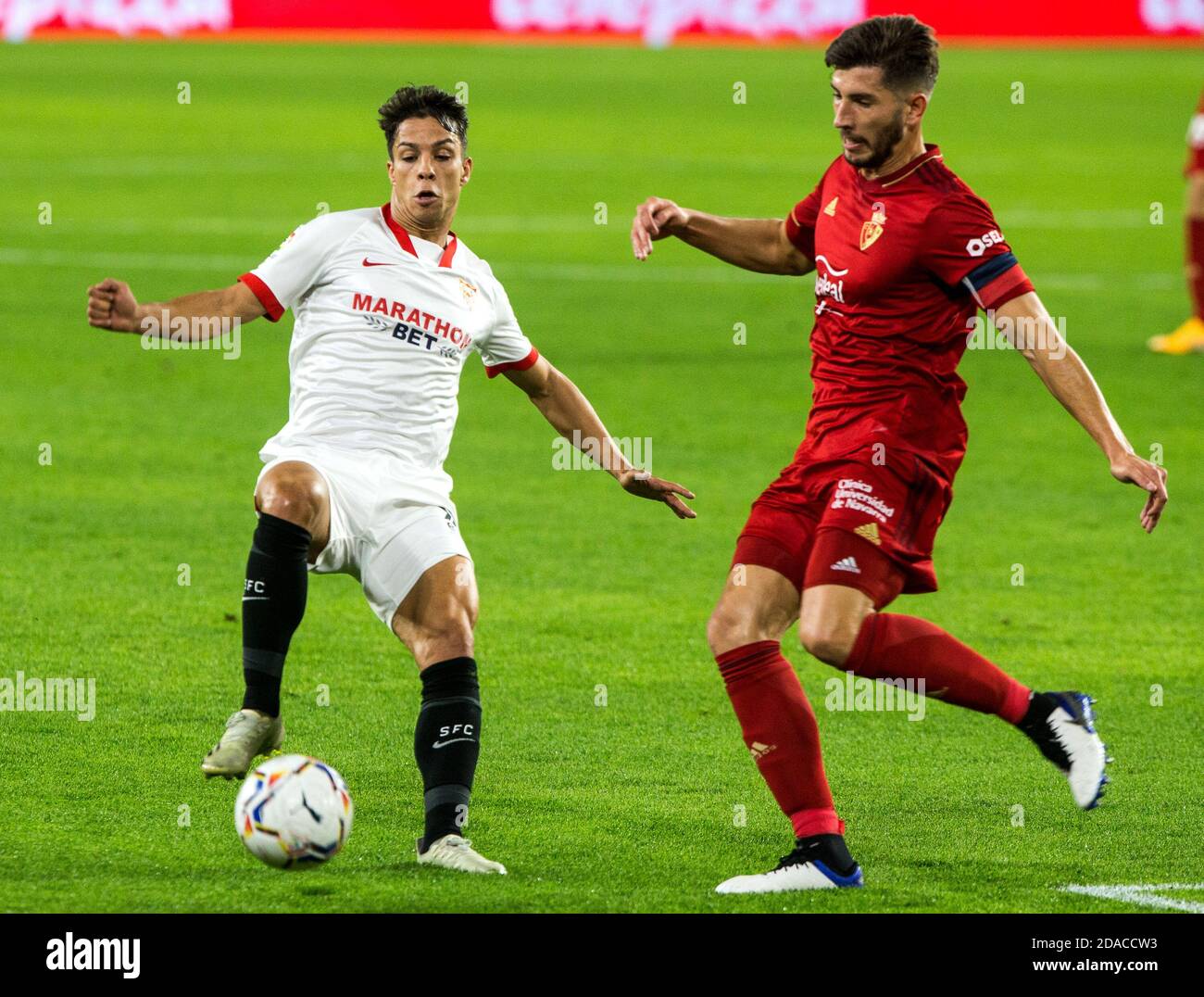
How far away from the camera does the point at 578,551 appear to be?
405 inches

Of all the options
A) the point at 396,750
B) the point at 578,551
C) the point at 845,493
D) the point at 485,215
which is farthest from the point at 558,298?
the point at 845,493

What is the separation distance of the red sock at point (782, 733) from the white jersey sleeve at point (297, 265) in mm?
1674

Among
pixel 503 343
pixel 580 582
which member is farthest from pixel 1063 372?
pixel 580 582

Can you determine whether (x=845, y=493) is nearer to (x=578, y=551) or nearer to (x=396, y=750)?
(x=396, y=750)

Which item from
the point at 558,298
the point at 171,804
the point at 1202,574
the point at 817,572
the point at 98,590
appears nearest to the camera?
the point at 817,572

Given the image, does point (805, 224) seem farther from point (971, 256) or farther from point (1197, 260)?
point (1197, 260)

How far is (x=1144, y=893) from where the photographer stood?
5.66m

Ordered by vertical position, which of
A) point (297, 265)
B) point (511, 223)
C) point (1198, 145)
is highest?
point (511, 223)

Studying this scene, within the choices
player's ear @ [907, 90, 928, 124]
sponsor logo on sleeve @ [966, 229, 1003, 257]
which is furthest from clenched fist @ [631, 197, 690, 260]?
sponsor logo on sleeve @ [966, 229, 1003, 257]

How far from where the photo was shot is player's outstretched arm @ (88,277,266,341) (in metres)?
5.93

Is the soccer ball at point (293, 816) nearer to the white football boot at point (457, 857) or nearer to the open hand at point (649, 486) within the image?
the white football boot at point (457, 857)

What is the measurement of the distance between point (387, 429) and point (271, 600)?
25.5 inches

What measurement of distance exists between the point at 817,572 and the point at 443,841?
1.22 m

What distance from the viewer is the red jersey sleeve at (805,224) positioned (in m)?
6.41
